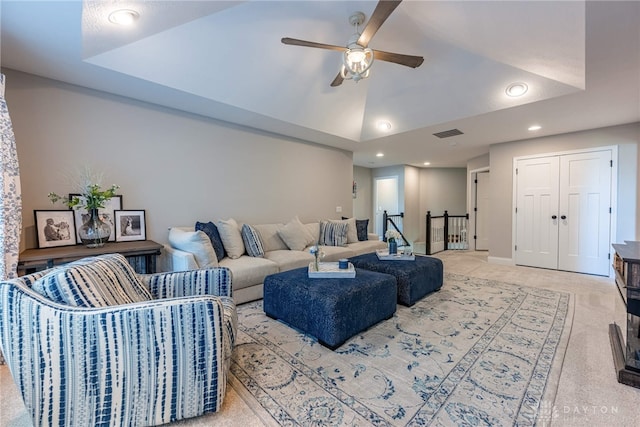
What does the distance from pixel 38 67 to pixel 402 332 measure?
13.2ft

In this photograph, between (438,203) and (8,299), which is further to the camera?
(438,203)

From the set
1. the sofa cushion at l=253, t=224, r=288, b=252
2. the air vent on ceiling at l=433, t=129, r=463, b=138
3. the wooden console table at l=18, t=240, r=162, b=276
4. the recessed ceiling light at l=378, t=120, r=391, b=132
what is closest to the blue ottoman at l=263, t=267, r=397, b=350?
the wooden console table at l=18, t=240, r=162, b=276

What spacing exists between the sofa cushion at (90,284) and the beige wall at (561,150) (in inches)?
231

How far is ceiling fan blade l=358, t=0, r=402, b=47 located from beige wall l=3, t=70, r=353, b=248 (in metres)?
2.49

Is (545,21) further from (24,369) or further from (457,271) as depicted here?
(24,369)

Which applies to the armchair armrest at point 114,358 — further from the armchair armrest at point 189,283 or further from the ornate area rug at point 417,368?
the armchair armrest at point 189,283

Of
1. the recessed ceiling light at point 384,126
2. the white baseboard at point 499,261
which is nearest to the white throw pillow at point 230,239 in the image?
the recessed ceiling light at point 384,126

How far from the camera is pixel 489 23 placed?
248cm

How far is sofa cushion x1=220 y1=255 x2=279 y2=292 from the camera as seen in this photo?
3018 millimetres

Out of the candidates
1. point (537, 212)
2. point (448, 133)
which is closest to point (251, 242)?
point (448, 133)

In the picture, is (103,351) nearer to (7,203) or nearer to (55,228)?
(7,203)

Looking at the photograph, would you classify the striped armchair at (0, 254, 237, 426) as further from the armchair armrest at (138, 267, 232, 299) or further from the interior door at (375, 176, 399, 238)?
the interior door at (375, 176, 399, 238)

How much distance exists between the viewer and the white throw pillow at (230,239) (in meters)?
3.45

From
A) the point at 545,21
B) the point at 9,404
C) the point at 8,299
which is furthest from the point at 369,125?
the point at 9,404
